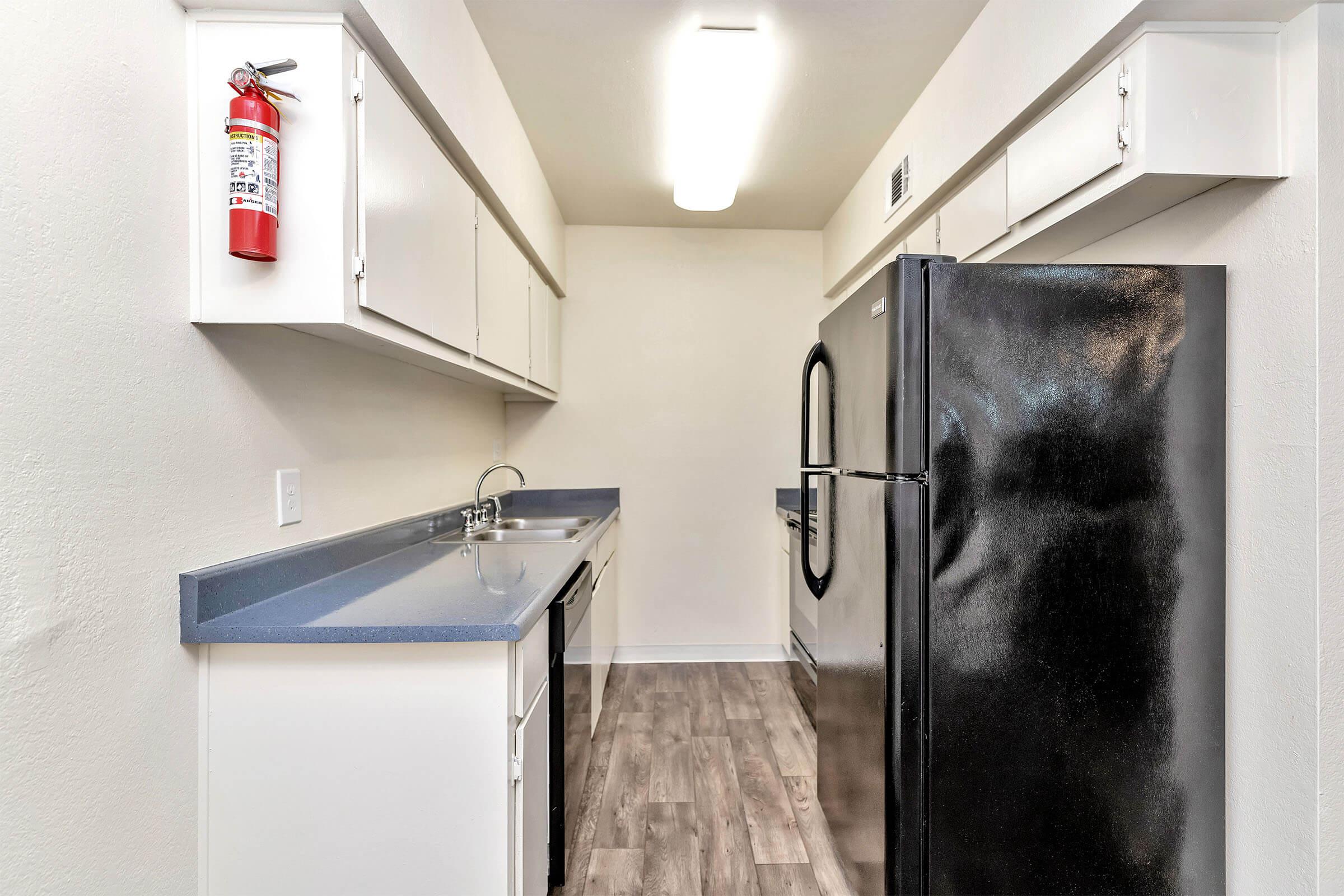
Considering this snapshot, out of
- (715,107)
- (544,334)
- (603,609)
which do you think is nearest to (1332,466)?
(715,107)

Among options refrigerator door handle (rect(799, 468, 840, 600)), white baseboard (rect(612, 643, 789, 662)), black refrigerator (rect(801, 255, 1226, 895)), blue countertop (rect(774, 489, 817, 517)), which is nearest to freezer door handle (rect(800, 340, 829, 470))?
refrigerator door handle (rect(799, 468, 840, 600))

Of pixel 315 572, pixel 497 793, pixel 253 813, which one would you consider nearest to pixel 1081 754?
pixel 497 793

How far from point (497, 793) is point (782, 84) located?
2289 millimetres

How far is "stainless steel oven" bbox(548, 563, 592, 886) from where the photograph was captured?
62.9 inches

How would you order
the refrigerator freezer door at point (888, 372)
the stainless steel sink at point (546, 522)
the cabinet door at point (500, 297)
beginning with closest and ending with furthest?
the refrigerator freezer door at point (888, 372) → the cabinet door at point (500, 297) → the stainless steel sink at point (546, 522)

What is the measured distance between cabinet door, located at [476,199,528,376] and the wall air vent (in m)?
1.50

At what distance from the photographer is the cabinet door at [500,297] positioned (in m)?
2.03

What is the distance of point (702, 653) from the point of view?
365cm

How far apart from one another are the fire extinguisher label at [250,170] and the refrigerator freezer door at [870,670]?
134 centimetres

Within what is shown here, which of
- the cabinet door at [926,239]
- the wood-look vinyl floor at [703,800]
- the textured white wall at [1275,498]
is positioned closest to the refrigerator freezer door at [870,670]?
the wood-look vinyl floor at [703,800]

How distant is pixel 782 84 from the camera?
2.19 metres

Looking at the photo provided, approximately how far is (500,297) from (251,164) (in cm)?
118

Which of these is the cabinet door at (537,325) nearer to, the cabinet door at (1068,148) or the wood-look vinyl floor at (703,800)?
the wood-look vinyl floor at (703,800)

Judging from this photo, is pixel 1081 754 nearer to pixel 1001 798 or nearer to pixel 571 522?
pixel 1001 798
